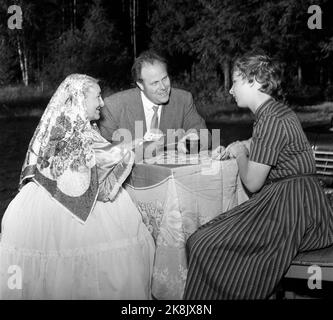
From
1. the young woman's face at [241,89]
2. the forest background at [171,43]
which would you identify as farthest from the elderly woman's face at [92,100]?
the forest background at [171,43]

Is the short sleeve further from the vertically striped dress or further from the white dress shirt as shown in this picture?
the white dress shirt

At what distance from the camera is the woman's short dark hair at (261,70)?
2.78 metres

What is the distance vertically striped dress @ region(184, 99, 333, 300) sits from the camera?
267cm

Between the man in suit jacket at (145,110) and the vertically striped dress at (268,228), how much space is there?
0.95 metres

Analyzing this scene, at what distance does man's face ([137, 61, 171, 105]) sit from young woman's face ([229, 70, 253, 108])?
82 cm

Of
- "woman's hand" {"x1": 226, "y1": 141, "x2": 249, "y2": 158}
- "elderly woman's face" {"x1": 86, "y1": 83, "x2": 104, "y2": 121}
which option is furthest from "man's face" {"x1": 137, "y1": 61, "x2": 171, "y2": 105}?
"woman's hand" {"x1": 226, "y1": 141, "x2": 249, "y2": 158}

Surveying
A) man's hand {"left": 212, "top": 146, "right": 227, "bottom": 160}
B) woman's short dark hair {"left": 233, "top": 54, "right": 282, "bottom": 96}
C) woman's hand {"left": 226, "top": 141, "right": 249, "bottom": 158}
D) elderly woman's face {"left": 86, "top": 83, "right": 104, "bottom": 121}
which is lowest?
man's hand {"left": 212, "top": 146, "right": 227, "bottom": 160}

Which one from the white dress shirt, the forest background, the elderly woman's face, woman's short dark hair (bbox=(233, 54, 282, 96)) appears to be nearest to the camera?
woman's short dark hair (bbox=(233, 54, 282, 96))

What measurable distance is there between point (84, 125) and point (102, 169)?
26cm

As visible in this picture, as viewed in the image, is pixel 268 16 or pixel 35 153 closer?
pixel 35 153
